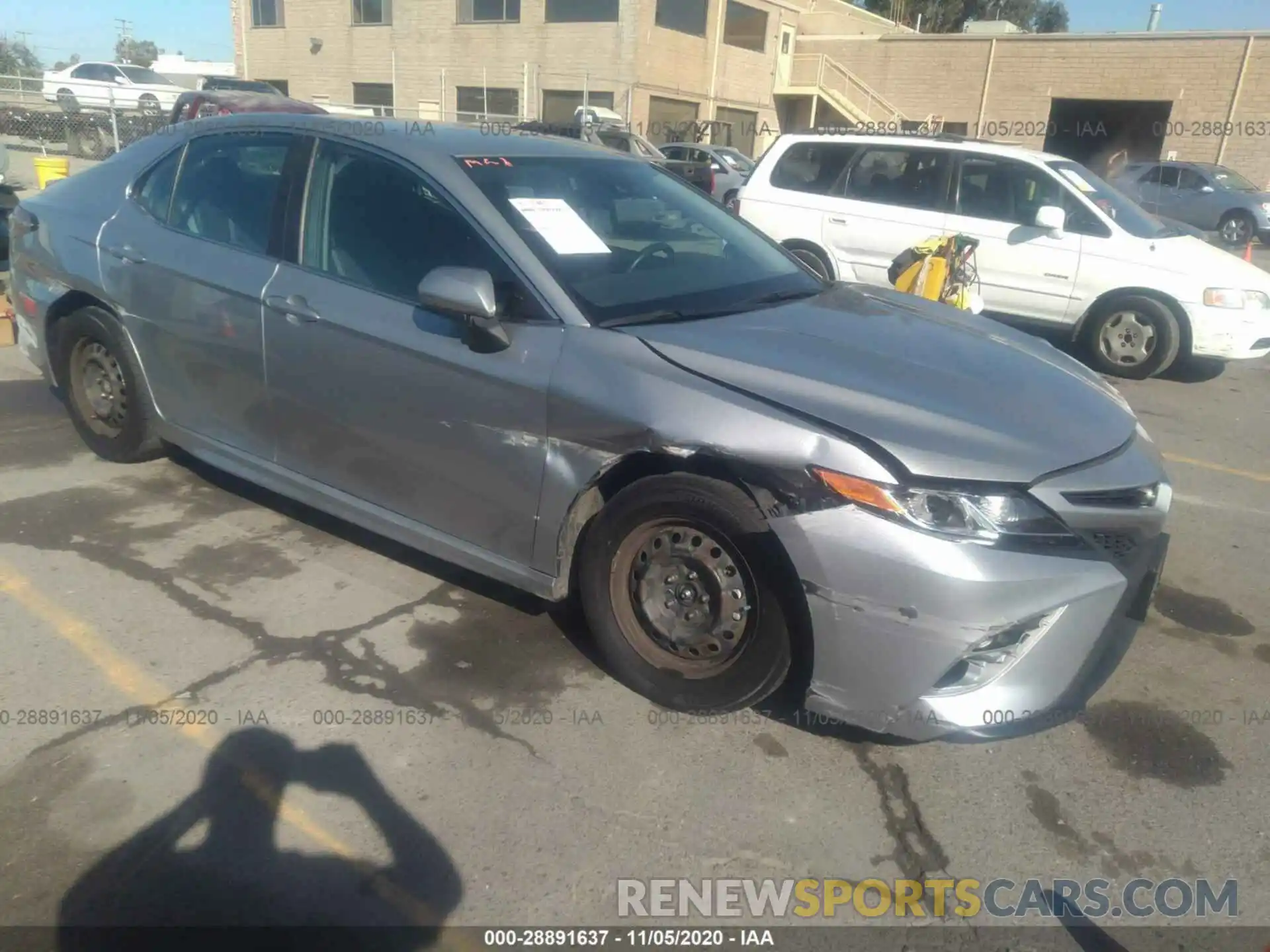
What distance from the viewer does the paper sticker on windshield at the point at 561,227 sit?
135 inches

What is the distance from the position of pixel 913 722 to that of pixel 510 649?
1.45m

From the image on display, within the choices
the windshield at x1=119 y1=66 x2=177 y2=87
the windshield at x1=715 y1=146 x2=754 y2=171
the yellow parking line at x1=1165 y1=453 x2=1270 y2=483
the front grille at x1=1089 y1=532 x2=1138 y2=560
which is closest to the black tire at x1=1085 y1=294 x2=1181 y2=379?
the yellow parking line at x1=1165 y1=453 x2=1270 y2=483

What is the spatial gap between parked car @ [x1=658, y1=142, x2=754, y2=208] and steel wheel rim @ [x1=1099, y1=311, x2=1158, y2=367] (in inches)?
426

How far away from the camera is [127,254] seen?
439 centimetres

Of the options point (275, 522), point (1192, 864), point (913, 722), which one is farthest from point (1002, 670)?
point (275, 522)

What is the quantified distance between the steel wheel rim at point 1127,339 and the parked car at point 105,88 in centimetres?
2550

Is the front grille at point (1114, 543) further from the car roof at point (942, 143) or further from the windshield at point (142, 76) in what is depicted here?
the windshield at point (142, 76)

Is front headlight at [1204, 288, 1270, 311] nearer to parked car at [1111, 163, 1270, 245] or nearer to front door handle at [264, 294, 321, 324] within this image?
front door handle at [264, 294, 321, 324]

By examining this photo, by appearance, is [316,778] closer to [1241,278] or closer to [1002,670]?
[1002,670]

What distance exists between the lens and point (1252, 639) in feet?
12.8

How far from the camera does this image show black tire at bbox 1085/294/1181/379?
26.1ft

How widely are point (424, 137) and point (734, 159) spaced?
19.4m

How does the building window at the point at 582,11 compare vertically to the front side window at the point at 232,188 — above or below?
above

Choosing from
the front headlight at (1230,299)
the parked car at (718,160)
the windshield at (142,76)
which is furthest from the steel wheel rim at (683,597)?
the windshield at (142,76)
